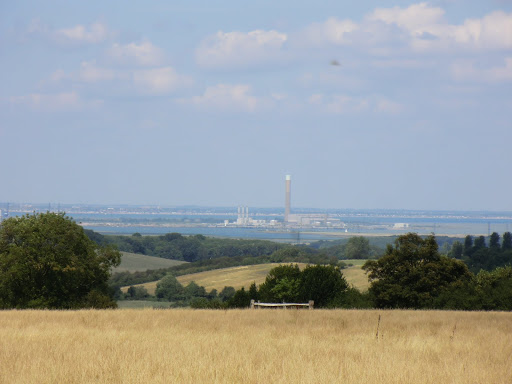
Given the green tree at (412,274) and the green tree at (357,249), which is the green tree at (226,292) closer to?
the green tree at (357,249)

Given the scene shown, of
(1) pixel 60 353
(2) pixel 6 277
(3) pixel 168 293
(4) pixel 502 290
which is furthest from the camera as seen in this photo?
(3) pixel 168 293

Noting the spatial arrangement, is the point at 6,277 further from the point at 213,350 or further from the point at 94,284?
the point at 213,350

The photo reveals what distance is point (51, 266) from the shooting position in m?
44.1

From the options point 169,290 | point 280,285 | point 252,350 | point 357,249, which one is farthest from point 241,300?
point 357,249

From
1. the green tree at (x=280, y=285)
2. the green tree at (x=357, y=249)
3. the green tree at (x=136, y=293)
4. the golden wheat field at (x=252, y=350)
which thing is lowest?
the green tree at (x=136, y=293)

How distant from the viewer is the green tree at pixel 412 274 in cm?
4666

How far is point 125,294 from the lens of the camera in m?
121

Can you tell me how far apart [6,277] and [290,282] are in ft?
93.5

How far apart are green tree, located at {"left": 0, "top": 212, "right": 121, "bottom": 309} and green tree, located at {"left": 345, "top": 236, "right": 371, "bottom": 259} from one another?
12847cm

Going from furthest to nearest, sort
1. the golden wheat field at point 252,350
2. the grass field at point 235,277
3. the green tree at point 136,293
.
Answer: the grass field at point 235,277
the green tree at point 136,293
the golden wheat field at point 252,350

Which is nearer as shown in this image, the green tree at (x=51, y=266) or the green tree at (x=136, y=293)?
the green tree at (x=51, y=266)

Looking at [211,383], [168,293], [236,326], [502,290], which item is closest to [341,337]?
[236,326]

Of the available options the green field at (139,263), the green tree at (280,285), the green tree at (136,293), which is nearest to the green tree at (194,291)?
the green tree at (136,293)

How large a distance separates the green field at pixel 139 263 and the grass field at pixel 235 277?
27207mm
